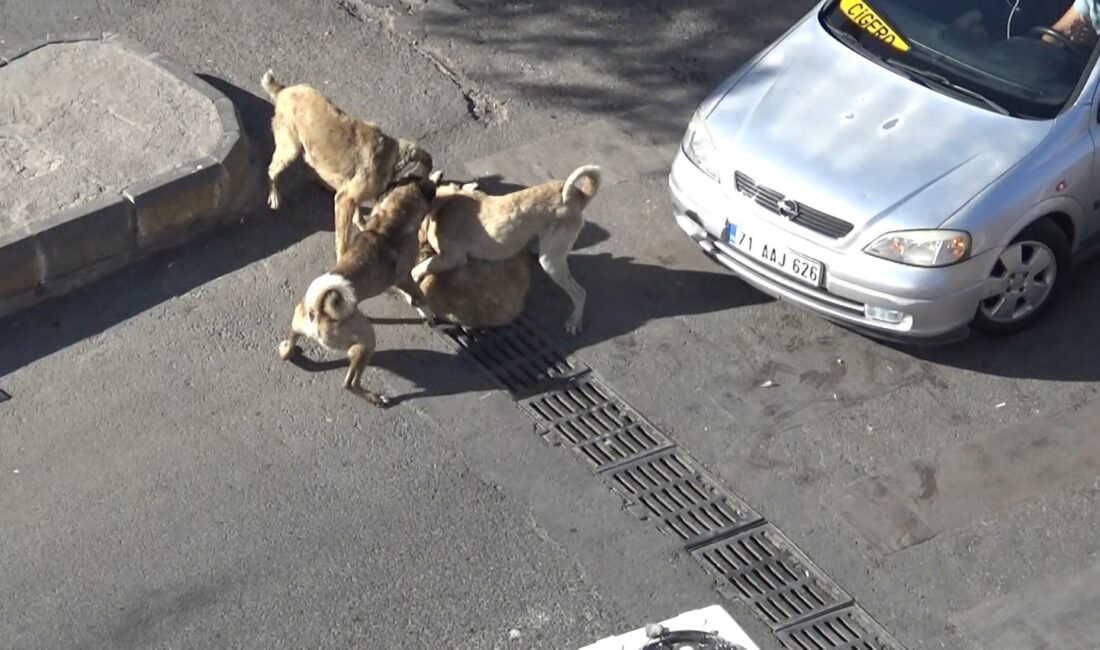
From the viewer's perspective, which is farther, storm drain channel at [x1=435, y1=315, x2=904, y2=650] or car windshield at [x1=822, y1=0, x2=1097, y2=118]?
car windshield at [x1=822, y1=0, x2=1097, y2=118]

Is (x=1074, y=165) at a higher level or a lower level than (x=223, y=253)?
higher

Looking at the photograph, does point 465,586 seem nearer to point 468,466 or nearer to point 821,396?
point 468,466

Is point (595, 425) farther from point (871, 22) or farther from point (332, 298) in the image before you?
point (871, 22)

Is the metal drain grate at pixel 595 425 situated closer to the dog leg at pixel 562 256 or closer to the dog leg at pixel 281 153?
the dog leg at pixel 562 256

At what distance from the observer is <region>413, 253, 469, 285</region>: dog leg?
9391 mm

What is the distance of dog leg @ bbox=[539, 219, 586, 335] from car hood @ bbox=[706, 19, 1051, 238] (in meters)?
0.92

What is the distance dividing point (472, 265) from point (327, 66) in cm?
275

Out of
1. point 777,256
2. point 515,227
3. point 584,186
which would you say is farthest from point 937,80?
point 515,227

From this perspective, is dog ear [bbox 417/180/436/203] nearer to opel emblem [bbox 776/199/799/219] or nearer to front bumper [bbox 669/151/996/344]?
front bumper [bbox 669/151/996/344]

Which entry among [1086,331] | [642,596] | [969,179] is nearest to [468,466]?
[642,596]

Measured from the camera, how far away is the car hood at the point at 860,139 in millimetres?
8891

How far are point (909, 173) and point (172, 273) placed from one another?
4302mm

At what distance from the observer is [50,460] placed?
8.45m

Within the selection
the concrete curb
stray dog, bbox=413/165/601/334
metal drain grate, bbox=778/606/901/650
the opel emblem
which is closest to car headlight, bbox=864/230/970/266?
the opel emblem
